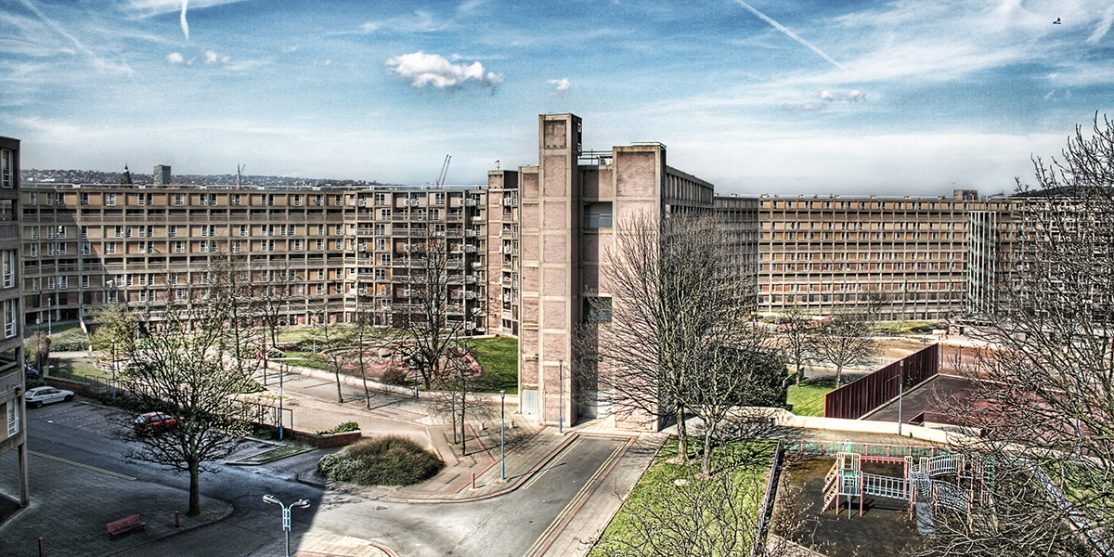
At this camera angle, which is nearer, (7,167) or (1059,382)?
(1059,382)

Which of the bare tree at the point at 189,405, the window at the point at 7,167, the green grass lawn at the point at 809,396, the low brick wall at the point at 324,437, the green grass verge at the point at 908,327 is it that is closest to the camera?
the bare tree at the point at 189,405

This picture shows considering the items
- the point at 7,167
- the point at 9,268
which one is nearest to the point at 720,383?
the point at 9,268

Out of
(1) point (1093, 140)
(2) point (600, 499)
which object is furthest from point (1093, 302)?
(2) point (600, 499)

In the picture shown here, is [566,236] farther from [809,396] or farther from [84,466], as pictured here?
[84,466]

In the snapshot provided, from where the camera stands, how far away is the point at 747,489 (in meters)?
36.9

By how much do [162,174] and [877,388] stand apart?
96247mm

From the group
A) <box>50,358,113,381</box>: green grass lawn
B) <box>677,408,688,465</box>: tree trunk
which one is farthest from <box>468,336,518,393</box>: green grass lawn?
<box>50,358,113,381</box>: green grass lawn

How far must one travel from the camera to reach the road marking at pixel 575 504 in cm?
3294

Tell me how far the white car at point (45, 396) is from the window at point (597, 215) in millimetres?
38203

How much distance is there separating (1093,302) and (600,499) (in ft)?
72.6

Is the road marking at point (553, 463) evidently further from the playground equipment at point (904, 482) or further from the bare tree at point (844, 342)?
the bare tree at point (844, 342)

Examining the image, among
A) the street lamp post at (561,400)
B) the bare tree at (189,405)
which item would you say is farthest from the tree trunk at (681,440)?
the bare tree at (189,405)

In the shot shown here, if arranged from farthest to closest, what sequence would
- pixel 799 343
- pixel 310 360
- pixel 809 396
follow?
pixel 310 360, pixel 799 343, pixel 809 396

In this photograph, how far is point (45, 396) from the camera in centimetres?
5700
